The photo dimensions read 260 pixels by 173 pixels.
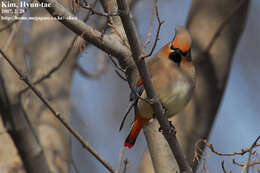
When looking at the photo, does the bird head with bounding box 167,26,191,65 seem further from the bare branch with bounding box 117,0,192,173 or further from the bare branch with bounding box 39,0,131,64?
the bare branch with bounding box 117,0,192,173

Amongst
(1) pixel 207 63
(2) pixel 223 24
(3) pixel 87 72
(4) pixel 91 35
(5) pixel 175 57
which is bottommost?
(3) pixel 87 72

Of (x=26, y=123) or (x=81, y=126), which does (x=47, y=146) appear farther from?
(x=81, y=126)

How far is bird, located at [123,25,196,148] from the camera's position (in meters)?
3.06

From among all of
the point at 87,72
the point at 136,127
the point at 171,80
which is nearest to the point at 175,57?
the point at 171,80

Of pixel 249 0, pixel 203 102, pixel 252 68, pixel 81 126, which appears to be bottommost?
pixel 81 126

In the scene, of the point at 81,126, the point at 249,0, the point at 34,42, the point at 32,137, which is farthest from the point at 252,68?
the point at 32,137

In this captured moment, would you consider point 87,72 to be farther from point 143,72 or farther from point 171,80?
point 143,72

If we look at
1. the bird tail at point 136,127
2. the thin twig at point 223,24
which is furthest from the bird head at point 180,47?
the thin twig at point 223,24

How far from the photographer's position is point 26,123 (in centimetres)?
304

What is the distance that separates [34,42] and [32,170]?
186 centimetres

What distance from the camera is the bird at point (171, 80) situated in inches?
121

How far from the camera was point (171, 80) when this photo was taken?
3143 mm

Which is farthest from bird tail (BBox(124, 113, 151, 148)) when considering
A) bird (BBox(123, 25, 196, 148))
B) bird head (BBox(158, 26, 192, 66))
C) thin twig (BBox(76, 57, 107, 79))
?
thin twig (BBox(76, 57, 107, 79))

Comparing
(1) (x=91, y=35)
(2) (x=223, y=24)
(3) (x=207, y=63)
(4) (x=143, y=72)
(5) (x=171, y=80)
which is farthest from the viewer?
(3) (x=207, y=63)
